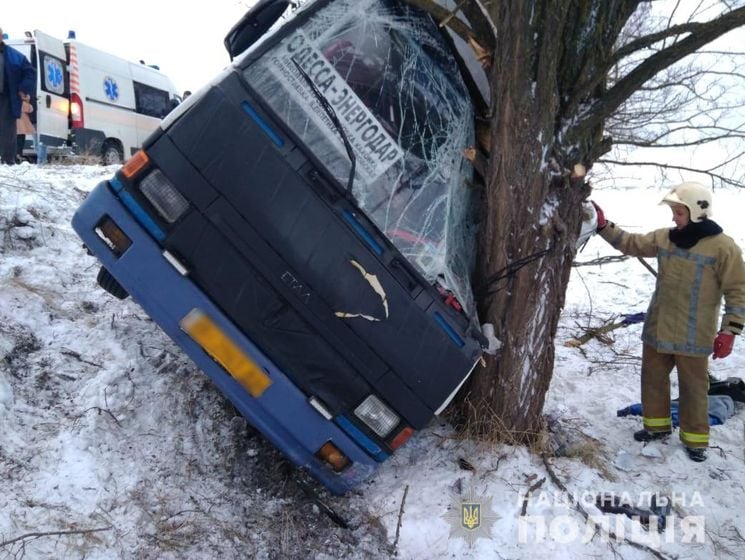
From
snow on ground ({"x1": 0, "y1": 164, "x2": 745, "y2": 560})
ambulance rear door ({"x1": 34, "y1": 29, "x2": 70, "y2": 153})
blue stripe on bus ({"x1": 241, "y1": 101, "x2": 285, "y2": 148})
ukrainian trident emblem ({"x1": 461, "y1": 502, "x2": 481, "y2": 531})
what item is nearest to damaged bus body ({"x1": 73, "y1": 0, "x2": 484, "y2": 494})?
blue stripe on bus ({"x1": 241, "y1": 101, "x2": 285, "y2": 148})

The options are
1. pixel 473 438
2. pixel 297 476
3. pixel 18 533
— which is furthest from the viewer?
pixel 473 438

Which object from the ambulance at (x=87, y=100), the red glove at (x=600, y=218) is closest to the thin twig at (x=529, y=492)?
the red glove at (x=600, y=218)

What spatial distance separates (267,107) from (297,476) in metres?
1.97

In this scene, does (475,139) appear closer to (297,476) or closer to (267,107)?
(267,107)

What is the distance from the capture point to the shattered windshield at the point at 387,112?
2875 mm

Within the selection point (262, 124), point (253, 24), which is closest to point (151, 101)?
point (253, 24)

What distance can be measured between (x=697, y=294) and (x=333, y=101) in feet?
8.67

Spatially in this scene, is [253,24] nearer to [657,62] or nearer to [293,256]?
[293,256]

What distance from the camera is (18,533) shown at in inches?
94.0

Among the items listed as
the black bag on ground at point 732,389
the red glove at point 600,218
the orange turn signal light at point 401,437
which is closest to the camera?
the orange turn signal light at point 401,437

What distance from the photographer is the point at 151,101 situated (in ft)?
39.4

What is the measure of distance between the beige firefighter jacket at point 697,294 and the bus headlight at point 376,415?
2068 millimetres

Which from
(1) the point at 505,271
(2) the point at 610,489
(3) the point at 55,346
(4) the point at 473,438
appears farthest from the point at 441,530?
(3) the point at 55,346

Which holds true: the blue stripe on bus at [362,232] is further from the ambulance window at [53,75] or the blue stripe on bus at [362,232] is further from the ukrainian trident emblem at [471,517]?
the ambulance window at [53,75]
